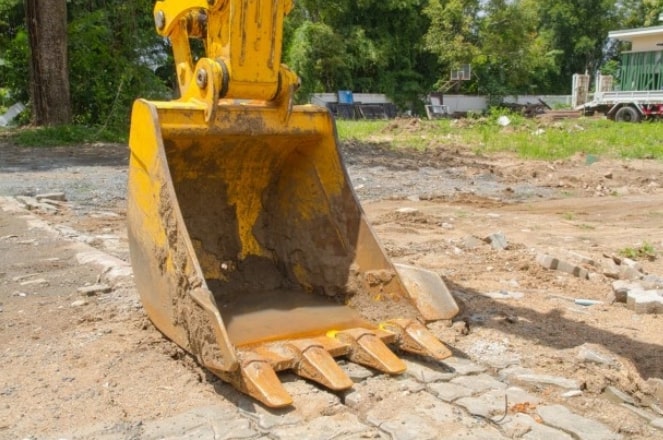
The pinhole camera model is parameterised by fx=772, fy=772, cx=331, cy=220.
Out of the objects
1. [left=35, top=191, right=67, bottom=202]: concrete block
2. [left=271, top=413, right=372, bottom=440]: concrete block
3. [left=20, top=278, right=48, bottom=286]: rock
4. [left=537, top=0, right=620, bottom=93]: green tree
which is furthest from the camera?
[left=537, top=0, right=620, bottom=93]: green tree

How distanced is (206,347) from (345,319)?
973mm

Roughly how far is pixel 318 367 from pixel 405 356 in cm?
61

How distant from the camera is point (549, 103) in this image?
133 feet

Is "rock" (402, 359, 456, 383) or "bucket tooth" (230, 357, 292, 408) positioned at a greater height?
"bucket tooth" (230, 357, 292, 408)

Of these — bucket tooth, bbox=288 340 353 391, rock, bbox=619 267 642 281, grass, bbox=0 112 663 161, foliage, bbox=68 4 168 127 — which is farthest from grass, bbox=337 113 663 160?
bucket tooth, bbox=288 340 353 391

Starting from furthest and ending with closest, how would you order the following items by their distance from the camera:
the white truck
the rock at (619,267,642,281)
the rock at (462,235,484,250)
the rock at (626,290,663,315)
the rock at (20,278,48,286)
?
the white truck, the rock at (462,235,484,250), the rock at (619,267,642,281), the rock at (20,278,48,286), the rock at (626,290,663,315)

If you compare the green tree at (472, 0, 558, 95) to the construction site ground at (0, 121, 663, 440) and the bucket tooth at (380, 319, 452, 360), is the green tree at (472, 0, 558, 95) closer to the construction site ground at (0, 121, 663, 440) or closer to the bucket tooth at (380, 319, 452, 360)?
the construction site ground at (0, 121, 663, 440)

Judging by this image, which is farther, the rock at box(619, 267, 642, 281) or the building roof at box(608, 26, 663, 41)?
the building roof at box(608, 26, 663, 41)

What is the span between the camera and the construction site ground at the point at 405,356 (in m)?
3.04

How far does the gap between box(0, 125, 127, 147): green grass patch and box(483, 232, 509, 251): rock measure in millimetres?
10772

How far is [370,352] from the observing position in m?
3.49

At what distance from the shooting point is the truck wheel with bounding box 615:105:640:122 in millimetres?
28719

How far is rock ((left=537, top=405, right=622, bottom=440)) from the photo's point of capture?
299cm

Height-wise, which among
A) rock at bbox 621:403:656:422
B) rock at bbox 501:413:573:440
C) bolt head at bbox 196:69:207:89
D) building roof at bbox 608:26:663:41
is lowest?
rock at bbox 621:403:656:422
